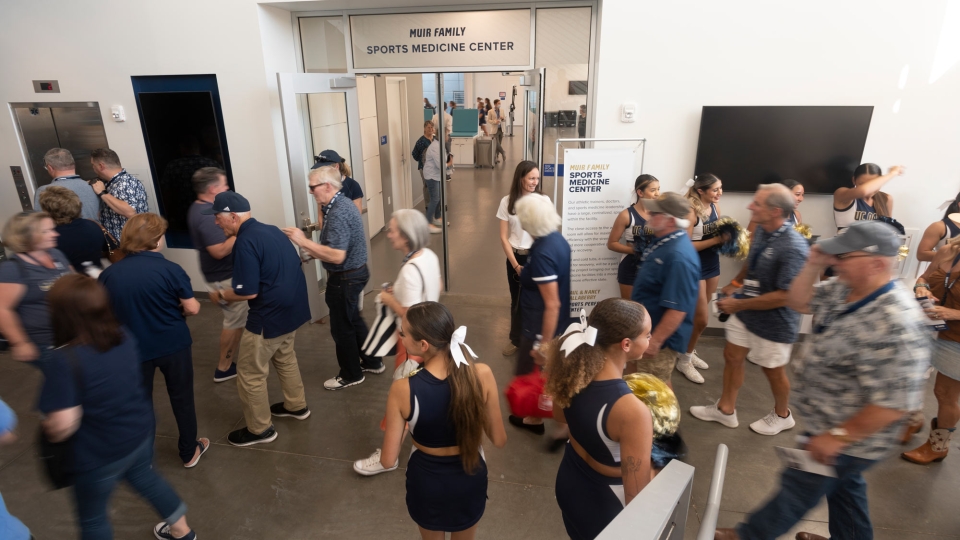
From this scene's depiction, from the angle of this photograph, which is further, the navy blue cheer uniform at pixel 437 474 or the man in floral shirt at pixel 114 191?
the man in floral shirt at pixel 114 191

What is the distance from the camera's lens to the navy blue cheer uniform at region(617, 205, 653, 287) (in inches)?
167

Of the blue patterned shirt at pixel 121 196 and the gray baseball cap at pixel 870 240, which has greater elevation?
the gray baseball cap at pixel 870 240

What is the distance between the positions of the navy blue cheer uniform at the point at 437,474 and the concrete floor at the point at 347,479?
2.97 ft

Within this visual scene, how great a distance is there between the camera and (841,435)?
2066 millimetres

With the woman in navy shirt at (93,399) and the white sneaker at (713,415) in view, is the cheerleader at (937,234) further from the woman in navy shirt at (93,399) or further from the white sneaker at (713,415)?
the woman in navy shirt at (93,399)

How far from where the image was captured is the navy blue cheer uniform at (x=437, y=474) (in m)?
2.02

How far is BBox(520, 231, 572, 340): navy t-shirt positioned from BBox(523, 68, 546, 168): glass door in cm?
213

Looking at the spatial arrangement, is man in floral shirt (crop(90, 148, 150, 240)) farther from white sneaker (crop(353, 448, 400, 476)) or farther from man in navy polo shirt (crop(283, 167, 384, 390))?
white sneaker (crop(353, 448, 400, 476))

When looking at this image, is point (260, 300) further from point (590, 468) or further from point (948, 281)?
point (948, 281)

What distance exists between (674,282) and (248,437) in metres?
3.08

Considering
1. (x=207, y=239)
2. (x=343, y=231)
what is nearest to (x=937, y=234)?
(x=343, y=231)

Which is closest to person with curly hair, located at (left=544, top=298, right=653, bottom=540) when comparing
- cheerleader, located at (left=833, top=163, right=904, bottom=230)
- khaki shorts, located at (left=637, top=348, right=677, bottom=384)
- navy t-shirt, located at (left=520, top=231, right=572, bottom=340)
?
navy t-shirt, located at (left=520, top=231, right=572, bottom=340)

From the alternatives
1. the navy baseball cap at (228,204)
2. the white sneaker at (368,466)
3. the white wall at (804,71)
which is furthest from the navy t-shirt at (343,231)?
the white wall at (804,71)

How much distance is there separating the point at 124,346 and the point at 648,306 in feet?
8.87
